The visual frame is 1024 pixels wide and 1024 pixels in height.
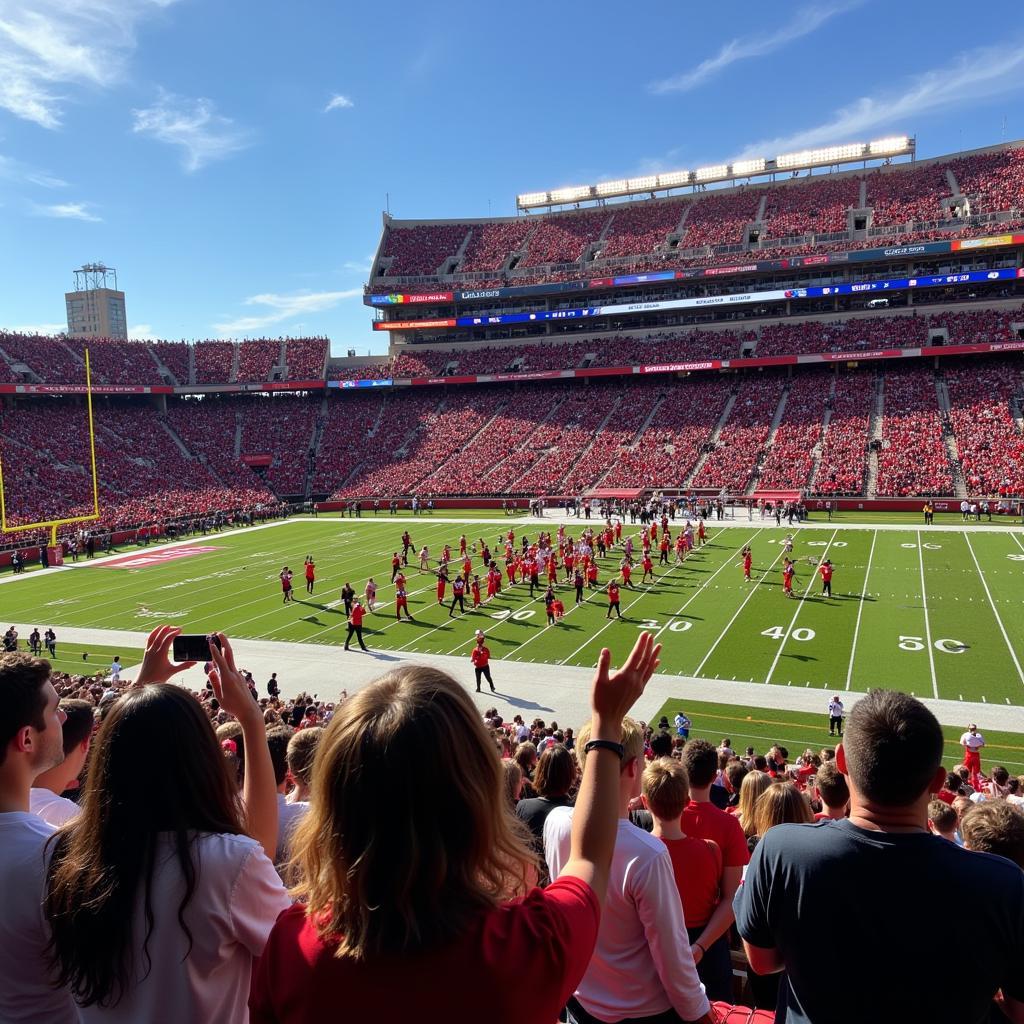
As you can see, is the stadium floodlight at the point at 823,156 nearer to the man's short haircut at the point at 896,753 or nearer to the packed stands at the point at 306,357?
the packed stands at the point at 306,357

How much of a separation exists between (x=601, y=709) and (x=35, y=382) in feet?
200

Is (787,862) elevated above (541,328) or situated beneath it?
situated beneath

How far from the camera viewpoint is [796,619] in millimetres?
20922

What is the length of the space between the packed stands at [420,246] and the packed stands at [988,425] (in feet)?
136

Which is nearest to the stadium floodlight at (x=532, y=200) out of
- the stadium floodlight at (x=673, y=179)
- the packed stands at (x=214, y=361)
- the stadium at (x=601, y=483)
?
the stadium at (x=601, y=483)

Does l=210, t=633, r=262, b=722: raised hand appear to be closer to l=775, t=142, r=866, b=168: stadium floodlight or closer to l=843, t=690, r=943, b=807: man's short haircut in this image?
l=843, t=690, r=943, b=807: man's short haircut

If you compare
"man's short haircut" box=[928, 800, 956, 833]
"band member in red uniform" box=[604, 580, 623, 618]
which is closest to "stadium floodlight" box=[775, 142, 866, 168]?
"band member in red uniform" box=[604, 580, 623, 618]

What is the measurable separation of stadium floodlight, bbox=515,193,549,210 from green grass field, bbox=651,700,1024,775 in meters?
64.6

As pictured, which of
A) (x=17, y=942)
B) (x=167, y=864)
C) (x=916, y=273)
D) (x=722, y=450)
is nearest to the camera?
(x=167, y=864)

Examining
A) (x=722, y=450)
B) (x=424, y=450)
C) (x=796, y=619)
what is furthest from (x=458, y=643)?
(x=424, y=450)

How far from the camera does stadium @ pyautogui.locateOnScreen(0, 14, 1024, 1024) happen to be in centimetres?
1594

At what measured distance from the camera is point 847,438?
44.3 meters

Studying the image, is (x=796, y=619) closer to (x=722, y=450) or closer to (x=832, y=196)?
(x=722, y=450)

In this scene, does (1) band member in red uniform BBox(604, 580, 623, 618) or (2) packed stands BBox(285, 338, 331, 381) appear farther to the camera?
(2) packed stands BBox(285, 338, 331, 381)
